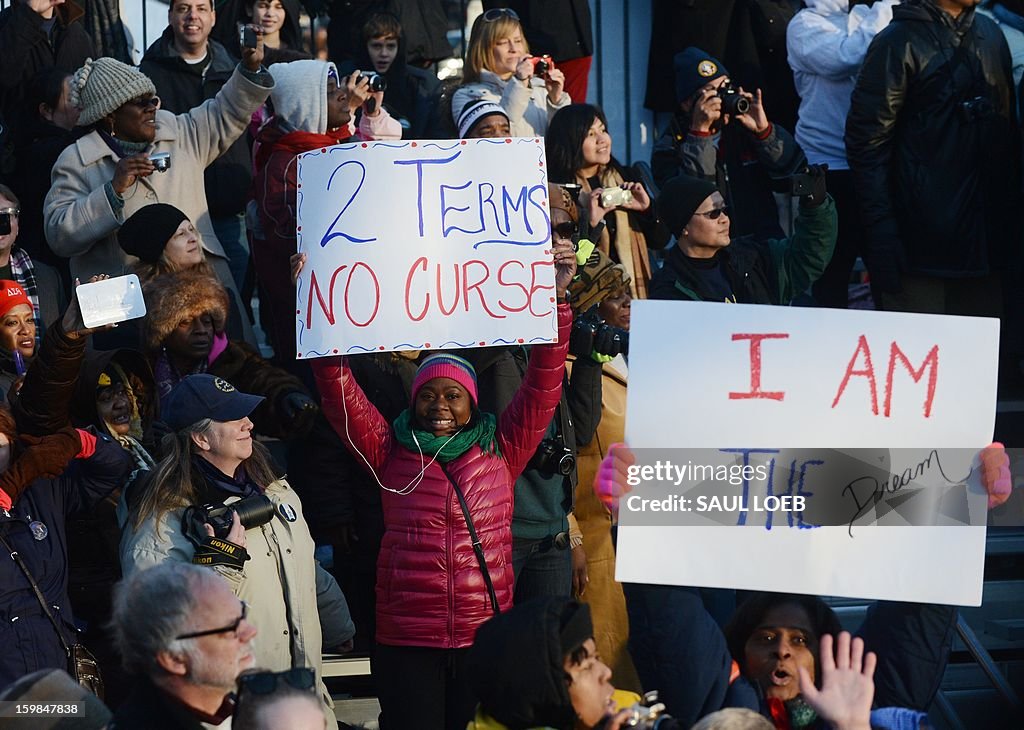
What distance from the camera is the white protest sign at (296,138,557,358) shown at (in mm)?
5613

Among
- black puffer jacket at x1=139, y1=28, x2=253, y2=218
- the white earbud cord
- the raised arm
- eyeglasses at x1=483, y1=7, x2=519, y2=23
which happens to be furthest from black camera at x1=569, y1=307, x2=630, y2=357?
eyeglasses at x1=483, y1=7, x2=519, y2=23

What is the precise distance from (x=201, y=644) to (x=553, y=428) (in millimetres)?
2319

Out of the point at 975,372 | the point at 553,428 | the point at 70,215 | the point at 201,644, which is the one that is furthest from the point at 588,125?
the point at 201,644

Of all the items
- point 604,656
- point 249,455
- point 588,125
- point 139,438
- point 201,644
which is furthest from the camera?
point 588,125

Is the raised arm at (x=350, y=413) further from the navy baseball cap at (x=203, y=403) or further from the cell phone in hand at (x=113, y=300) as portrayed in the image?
the cell phone in hand at (x=113, y=300)

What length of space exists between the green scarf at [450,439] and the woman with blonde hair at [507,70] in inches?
88.9

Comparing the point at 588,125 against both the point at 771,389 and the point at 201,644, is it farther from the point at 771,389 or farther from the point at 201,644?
the point at 201,644

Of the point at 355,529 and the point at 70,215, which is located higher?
the point at 70,215

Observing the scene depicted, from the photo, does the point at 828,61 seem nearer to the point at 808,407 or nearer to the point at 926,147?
the point at 926,147

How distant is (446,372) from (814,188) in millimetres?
1873

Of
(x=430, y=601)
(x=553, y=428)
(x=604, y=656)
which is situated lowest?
(x=604, y=656)

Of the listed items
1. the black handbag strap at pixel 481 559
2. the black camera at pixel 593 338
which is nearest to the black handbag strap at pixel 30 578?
the black handbag strap at pixel 481 559

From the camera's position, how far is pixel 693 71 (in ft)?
24.9

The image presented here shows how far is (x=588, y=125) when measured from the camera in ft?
23.5
